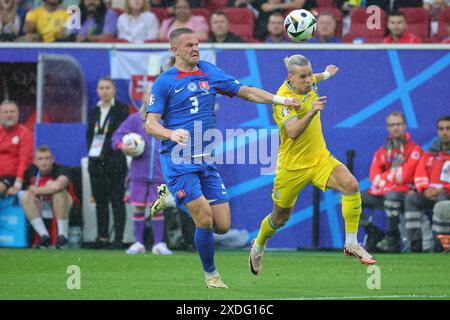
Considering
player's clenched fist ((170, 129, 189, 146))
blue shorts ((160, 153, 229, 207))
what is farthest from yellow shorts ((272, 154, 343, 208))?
player's clenched fist ((170, 129, 189, 146))

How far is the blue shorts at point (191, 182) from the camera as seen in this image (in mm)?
10297

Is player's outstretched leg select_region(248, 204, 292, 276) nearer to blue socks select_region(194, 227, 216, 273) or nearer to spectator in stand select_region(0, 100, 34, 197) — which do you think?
blue socks select_region(194, 227, 216, 273)

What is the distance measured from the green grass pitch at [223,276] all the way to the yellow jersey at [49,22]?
14.1ft

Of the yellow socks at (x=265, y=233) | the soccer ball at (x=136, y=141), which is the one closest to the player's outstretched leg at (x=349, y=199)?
the yellow socks at (x=265, y=233)

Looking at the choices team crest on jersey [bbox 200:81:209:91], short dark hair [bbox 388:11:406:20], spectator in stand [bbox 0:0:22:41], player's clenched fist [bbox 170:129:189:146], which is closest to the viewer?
player's clenched fist [bbox 170:129:189:146]

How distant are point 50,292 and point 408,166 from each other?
278 inches

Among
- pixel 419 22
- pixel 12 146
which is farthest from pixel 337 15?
pixel 12 146

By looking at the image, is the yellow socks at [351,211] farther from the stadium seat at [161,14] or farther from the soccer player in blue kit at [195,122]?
the stadium seat at [161,14]

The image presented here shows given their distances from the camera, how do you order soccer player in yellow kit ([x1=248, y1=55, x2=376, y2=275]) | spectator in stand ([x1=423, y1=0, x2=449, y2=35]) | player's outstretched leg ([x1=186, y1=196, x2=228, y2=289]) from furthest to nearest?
spectator in stand ([x1=423, y1=0, x2=449, y2=35])
soccer player in yellow kit ([x1=248, y1=55, x2=376, y2=275])
player's outstretched leg ([x1=186, y1=196, x2=228, y2=289])

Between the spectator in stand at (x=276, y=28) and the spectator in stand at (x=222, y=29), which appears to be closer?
the spectator in stand at (x=222, y=29)

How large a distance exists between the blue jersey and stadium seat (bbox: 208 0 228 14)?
8.22m

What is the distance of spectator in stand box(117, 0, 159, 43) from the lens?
707 inches
